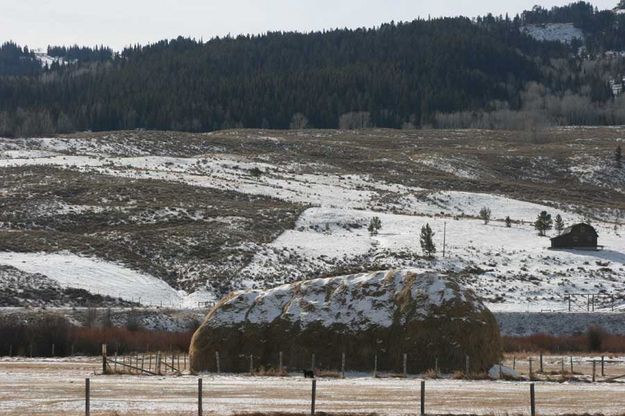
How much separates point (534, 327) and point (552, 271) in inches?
774

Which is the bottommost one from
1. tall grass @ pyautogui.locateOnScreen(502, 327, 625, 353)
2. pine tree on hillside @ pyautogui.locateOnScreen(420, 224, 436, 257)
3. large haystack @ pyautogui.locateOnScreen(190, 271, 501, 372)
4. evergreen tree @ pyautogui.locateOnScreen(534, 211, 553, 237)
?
tall grass @ pyautogui.locateOnScreen(502, 327, 625, 353)

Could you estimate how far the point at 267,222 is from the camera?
101 metres

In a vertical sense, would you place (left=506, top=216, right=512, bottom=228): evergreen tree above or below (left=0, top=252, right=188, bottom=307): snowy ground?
above

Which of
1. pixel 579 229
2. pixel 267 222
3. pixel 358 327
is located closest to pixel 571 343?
pixel 358 327

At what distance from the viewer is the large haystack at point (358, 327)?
134 ft

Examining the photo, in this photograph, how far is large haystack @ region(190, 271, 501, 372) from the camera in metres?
40.9

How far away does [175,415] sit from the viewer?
25.2 meters

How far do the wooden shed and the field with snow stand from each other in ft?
4.46

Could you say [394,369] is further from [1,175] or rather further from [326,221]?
[1,175]

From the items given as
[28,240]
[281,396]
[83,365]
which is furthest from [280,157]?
[281,396]

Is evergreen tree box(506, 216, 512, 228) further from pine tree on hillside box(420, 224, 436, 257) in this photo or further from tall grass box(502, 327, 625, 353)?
tall grass box(502, 327, 625, 353)

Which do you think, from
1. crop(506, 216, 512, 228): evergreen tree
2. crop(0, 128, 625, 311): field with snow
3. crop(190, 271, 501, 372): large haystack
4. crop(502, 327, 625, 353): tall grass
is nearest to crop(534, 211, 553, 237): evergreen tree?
crop(0, 128, 625, 311): field with snow

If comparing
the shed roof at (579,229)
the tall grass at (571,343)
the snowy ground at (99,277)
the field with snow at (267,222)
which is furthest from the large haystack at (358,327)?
the shed roof at (579,229)

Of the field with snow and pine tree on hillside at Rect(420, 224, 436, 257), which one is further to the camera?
pine tree on hillside at Rect(420, 224, 436, 257)
